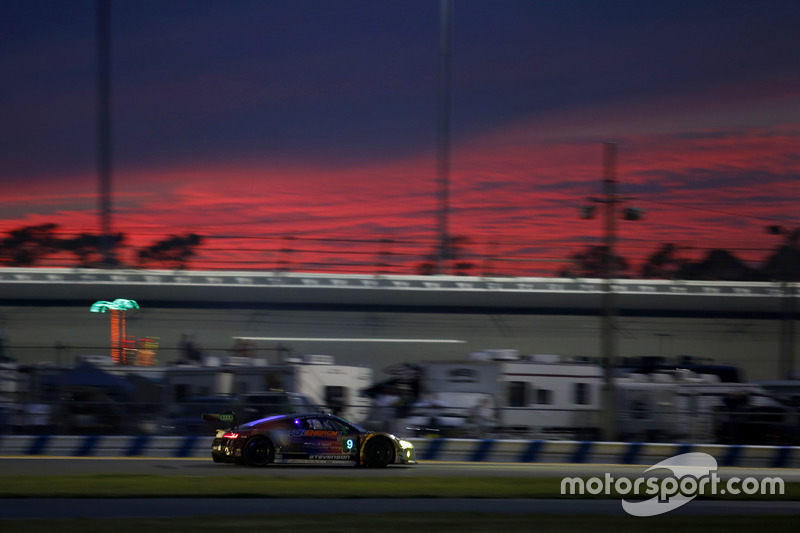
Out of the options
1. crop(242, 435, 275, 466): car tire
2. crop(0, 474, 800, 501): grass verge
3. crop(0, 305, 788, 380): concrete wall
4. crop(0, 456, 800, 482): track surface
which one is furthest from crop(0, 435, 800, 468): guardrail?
crop(0, 305, 788, 380): concrete wall

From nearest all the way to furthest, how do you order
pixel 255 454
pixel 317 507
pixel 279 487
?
1. pixel 317 507
2. pixel 279 487
3. pixel 255 454

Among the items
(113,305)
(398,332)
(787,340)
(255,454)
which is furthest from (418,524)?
(787,340)

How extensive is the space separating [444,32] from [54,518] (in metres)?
27.5

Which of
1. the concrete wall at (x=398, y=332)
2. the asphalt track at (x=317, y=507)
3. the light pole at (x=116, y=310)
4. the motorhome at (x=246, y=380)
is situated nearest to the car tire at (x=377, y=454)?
the motorhome at (x=246, y=380)

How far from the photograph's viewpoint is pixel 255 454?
1705 centimetres

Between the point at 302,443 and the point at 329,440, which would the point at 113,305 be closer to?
the point at 302,443

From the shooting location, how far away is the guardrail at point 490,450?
19.5m

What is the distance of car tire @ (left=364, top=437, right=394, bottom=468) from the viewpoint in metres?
17.4

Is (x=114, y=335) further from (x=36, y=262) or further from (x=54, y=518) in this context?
(x=54, y=518)

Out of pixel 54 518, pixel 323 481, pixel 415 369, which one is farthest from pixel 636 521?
pixel 415 369

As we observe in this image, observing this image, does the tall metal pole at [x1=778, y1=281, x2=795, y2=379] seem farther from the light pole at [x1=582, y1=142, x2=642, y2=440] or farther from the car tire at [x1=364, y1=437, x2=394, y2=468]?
the car tire at [x1=364, y1=437, x2=394, y2=468]

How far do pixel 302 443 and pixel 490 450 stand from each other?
493 centimetres

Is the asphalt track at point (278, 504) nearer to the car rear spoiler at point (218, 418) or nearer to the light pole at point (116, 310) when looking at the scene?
the car rear spoiler at point (218, 418)

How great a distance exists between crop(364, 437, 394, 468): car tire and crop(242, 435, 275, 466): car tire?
1.75 m
